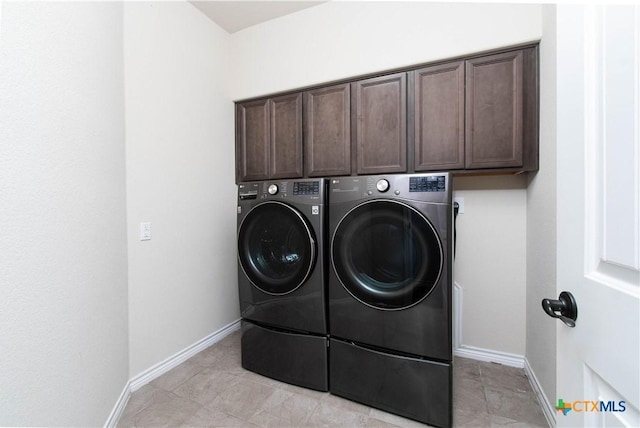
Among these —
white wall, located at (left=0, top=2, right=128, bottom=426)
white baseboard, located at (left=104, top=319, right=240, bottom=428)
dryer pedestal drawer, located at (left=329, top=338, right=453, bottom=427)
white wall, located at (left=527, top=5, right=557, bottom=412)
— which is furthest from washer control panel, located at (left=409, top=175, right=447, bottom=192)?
white baseboard, located at (left=104, top=319, right=240, bottom=428)

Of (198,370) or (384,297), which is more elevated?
(384,297)

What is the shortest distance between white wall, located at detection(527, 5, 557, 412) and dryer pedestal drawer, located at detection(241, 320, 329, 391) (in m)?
1.21

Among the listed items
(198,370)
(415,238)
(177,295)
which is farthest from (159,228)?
(415,238)

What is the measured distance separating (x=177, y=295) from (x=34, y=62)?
150cm

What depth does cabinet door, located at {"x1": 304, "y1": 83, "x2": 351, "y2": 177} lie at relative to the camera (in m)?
1.94

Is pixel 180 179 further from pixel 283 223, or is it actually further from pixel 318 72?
pixel 318 72

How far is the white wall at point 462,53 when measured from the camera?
1628 mm

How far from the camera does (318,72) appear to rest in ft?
6.55

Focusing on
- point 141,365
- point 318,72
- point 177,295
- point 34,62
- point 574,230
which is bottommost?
point 141,365

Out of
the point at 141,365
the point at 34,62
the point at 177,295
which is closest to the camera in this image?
the point at 34,62

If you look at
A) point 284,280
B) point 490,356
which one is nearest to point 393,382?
point 284,280

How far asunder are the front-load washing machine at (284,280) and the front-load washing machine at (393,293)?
90 millimetres

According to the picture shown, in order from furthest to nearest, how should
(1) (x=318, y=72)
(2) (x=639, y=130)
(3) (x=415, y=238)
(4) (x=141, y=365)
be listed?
1. (1) (x=318, y=72)
2. (4) (x=141, y=365)
3. (3) (x=415, y=238)
4. (2) (x=639, y=130)

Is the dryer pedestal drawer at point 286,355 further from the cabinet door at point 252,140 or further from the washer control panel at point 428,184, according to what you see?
the cabinet door at point 252,140
